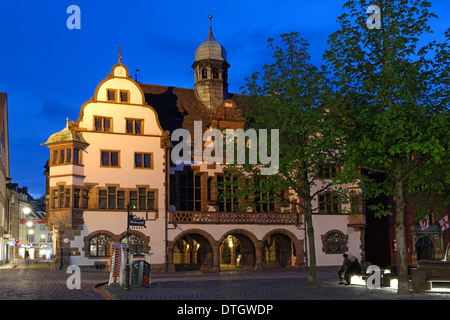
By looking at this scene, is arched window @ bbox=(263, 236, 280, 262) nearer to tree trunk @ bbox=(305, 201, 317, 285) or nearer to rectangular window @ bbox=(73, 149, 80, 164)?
rectangular window @ bbox=(73, 149, 80, 164)

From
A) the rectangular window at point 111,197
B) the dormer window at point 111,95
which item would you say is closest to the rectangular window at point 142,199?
the rectangular window at point 111,197

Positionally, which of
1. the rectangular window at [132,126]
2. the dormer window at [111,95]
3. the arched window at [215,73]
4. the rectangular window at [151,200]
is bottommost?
the rectangular window at [151,200]

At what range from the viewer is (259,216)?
40844 millimetres

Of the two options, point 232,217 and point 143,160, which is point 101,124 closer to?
point 143,160

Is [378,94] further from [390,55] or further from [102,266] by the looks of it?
[102,266]

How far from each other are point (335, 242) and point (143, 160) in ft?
53.2

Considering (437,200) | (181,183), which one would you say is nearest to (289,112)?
(437,200)

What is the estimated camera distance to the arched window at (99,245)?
121 ft

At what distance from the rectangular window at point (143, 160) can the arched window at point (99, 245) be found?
17.7ft

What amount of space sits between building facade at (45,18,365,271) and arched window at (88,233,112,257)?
67 mm

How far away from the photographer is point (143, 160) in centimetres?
3881

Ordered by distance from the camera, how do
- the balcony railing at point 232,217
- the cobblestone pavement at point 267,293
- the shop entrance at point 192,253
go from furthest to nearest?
the shop entrance at point 192,253, the balcony railing at point 232,217, the cobblestone pavement at point 267,293

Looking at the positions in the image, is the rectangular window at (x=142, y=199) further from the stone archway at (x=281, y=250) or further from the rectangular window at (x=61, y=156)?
the stone archway at (x=281, y=250)

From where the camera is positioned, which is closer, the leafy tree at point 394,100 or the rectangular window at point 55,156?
the leafy tree at point 394,100
